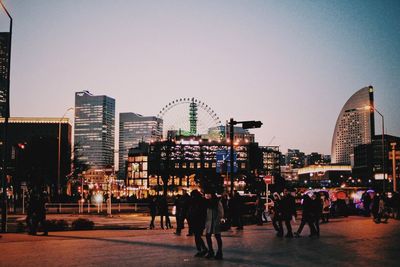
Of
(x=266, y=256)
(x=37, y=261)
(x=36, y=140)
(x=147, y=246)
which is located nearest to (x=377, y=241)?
(x=266, y=256)

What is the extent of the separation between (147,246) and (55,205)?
39565 millimetres

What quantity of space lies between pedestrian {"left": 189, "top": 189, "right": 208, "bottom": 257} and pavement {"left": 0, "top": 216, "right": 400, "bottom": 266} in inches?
16.3

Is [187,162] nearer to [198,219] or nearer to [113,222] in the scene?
[113,222]

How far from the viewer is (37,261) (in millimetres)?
13336

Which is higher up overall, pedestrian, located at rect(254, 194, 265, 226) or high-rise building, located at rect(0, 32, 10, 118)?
high-rise building, located at rect(0, 32, 10, 118)

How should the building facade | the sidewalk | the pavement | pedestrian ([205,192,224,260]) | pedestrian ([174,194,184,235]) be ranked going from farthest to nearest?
the building facade < the sidewalk < pedestrian ([174,194,184,235]) < pedestrian ([205,192,224,260]) < the pavement

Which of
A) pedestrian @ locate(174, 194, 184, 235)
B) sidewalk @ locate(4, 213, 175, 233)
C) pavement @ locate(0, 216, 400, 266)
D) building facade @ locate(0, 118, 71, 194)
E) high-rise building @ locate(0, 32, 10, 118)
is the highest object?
high-rise building @ locate(0, 32, 10, 118)

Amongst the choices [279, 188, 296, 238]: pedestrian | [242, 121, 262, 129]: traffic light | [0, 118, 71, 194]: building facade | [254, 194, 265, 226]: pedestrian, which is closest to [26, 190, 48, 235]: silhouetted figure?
[279, 188, 296, 238]: pedestrian

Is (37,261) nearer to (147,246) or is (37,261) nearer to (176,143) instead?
(147,246)

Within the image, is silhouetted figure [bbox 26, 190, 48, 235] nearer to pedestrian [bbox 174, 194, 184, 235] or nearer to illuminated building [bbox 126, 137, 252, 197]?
pedestrian [bbox 174, 194, 184, 235]

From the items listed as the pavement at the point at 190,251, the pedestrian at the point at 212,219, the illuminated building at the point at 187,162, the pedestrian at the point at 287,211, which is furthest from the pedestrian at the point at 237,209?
the illuminated building at the point at 187,162

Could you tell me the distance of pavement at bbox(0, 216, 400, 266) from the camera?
519 inches

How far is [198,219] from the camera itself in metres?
14.5

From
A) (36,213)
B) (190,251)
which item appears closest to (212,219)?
(190,251)
